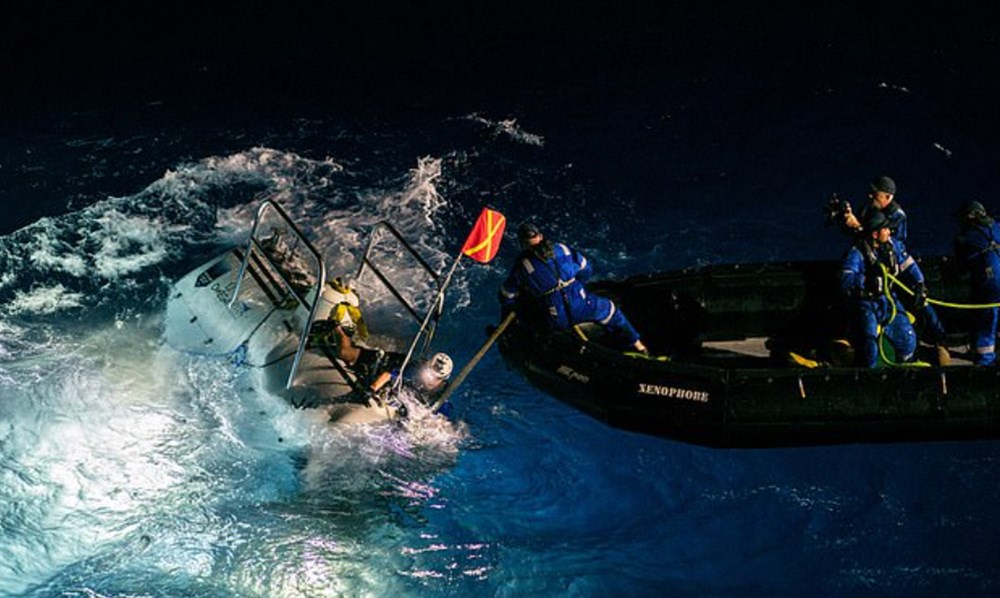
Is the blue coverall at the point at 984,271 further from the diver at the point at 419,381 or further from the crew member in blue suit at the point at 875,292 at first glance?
the diver at the point at 419,381

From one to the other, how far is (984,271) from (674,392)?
291 cm

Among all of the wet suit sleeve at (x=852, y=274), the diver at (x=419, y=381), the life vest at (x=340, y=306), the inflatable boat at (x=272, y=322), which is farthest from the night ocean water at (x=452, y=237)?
the wet suit sleeve at (x=852, y=274)

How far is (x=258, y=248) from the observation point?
8.80 metres

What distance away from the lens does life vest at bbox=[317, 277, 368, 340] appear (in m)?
8.72

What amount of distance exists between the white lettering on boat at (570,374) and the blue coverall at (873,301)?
231 centimetres

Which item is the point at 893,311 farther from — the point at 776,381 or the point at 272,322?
the point at 272,322

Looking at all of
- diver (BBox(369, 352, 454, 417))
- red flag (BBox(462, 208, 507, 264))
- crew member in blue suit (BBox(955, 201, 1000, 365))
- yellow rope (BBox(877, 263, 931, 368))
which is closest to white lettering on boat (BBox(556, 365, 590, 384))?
diver (BBox(369, 352, 454, 417))

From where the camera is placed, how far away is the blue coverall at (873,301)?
8.01 meters

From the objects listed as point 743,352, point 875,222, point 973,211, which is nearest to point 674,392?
point 743,352

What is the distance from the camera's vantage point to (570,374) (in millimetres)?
8297

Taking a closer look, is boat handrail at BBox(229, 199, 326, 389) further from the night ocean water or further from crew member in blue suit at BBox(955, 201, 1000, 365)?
crew member in blue suit at BBox(955, 201, 1000, 365)

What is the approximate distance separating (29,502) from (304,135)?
7.27m

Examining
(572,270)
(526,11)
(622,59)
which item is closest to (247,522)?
(572,270)

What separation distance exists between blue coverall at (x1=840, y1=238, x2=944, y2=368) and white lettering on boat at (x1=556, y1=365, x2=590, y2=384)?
2314mm
